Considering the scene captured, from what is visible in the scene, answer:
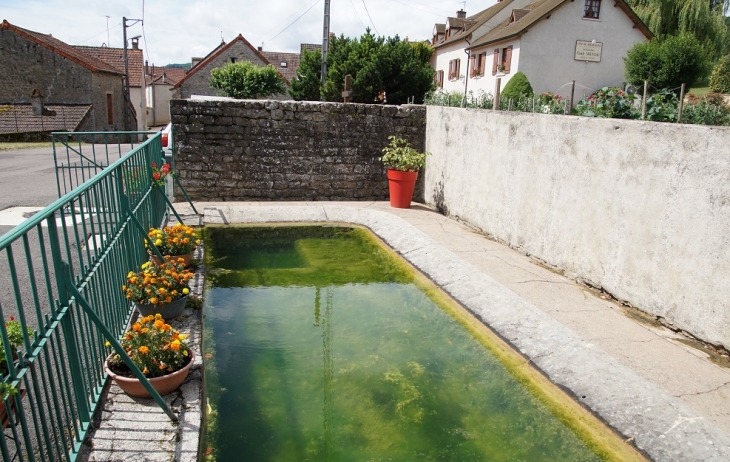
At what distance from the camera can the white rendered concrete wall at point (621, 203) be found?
4.41m

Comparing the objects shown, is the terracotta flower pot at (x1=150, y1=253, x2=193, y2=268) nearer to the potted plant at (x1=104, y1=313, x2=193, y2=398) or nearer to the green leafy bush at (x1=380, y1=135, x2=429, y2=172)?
the potted plant at (x1=104, y1=313, x2=193, y2=398)

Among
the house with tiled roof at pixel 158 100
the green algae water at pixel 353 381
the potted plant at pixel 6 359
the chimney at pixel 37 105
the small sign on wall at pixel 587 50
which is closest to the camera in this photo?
the potted plant at pixel 6 359

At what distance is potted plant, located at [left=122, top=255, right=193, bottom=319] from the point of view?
14.0 feet

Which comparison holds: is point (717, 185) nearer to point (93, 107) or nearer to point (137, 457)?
point (137, 457)

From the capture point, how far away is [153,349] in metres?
3.46

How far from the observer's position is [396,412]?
12.5ft

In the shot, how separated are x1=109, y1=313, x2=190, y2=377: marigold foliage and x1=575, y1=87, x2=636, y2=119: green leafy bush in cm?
506

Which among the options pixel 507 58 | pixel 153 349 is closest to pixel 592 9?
pixel 507 58

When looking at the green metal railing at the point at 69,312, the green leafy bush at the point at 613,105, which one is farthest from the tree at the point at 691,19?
the green metal railing at the point at 69,312

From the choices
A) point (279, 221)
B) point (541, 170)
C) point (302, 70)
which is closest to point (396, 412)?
point (541, 170)

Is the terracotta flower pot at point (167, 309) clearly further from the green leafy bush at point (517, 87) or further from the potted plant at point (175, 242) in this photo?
the green leafy bush at point (517, 87)

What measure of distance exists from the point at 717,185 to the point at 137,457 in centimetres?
464

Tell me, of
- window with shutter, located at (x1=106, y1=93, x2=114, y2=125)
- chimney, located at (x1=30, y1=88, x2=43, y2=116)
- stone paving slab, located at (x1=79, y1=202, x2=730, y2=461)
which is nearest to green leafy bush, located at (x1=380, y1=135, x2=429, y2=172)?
stone paving slab, located at (x1=79, y1=202, x2=730, y2=461)

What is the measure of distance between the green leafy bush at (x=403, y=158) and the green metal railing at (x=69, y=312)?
4.68 meters
